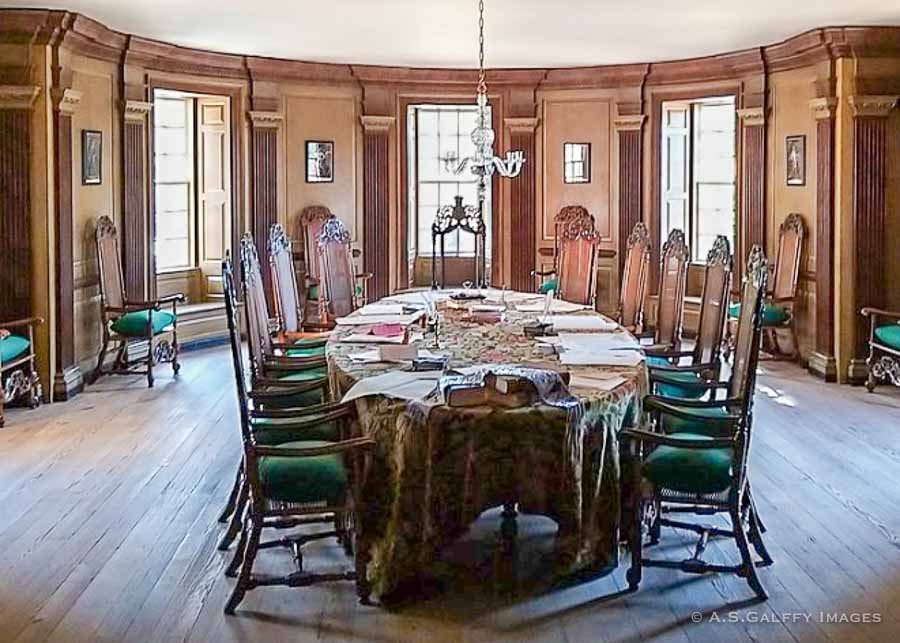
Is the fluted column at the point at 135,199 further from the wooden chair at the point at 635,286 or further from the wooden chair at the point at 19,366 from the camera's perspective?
the wooden chair at the point at 635,286

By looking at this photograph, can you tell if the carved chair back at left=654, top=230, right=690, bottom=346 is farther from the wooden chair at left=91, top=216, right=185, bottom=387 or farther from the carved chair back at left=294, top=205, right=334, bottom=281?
the carved chair back at left=294, top=205, right=334, bottom=281

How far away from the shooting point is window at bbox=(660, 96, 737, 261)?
32.7 feet

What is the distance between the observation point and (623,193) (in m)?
10.2

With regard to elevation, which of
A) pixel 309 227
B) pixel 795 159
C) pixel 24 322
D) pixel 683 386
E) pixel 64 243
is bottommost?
pixel 683 386

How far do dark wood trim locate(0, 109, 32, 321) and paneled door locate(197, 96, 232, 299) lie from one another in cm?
269

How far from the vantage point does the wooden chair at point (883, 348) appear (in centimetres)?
721

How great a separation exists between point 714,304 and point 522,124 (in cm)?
573

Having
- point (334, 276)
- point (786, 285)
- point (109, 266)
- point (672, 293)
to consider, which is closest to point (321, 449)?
point (672, 293)

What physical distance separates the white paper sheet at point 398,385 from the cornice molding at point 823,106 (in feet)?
16.1

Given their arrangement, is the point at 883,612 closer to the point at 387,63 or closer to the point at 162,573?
the point at 162,573

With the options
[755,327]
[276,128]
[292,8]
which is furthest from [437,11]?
[755,327]

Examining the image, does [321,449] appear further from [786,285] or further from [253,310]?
[786,285]

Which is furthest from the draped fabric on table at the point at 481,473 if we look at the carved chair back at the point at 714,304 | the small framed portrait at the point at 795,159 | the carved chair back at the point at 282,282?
the small framed portrait at the point at 795,159

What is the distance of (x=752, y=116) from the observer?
29.5ft
